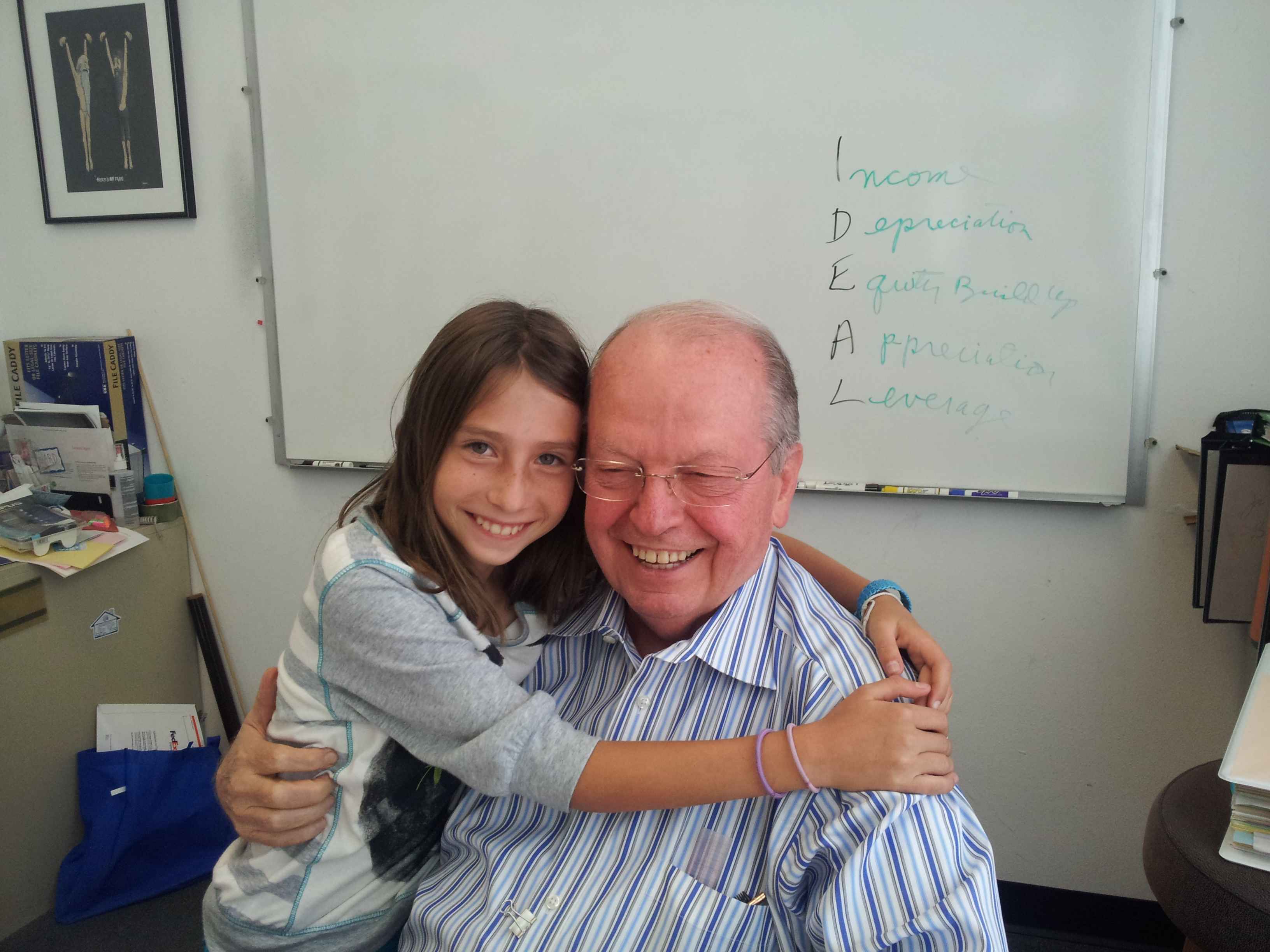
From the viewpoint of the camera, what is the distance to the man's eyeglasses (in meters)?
1.04

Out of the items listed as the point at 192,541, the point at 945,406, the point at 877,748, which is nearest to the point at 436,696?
the point at 877,748

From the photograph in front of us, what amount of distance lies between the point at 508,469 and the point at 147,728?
6.37 feet

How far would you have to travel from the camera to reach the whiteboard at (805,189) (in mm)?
1882

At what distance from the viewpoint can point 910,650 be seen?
1.12 metres

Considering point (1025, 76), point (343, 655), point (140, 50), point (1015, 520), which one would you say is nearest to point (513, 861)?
point (343, 655)

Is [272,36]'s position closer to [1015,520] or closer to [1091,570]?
[1015,520]

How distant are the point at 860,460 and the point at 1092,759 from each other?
998 mm

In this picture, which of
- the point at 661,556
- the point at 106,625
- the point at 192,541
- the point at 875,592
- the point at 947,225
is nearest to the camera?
the point at 661,556

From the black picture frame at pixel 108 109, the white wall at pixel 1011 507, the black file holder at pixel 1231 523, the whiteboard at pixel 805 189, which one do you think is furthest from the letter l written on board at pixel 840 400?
the black picture frame at pixel 108 109

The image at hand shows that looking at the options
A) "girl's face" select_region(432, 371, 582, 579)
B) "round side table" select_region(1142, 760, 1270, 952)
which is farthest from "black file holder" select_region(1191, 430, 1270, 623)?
"girl's face" select_region(432, 371, 582, 579)

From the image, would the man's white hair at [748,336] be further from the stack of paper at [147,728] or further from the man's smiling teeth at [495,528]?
the stack of paper at [147,728]

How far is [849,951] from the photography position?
0.86m

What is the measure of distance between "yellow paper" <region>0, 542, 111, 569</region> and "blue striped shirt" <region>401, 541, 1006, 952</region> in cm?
159

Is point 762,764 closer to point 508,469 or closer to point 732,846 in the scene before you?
point 732,846
